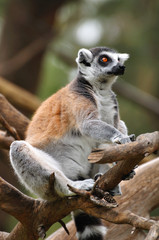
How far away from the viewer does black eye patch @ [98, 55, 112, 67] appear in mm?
4551

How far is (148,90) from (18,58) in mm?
4258

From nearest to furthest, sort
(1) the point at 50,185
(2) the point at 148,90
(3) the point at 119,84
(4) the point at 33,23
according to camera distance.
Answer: (1) the point at 50,185 → (3) the point at 119,84 → (4) the point at 33,23 → (2) the point at 148,90

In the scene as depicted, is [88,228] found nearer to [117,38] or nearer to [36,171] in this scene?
[36,171]

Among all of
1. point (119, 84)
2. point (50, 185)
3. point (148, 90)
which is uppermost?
point (50, 185)

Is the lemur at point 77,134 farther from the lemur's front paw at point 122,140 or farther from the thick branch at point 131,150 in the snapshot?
the thick branch at point 131,150

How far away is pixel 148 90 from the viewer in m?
11.4

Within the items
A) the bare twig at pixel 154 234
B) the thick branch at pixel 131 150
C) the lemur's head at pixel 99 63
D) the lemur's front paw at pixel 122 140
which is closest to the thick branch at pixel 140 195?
the lemur's head at pixel 99 63

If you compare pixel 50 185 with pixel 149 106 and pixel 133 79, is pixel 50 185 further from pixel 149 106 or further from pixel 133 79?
pixel 133 79

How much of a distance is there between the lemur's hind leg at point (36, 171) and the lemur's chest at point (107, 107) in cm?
78

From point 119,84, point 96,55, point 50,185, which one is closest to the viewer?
point 50,185

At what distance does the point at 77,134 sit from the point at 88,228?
0.95m

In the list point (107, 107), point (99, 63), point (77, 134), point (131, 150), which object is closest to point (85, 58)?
point (99, 63)

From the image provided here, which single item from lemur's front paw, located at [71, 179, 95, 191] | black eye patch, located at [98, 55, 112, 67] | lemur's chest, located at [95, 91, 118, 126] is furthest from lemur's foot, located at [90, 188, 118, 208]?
black eye patch, located at [98, 55, 112, 67]

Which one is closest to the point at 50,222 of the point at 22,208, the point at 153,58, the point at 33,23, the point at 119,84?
the point at 22,208
